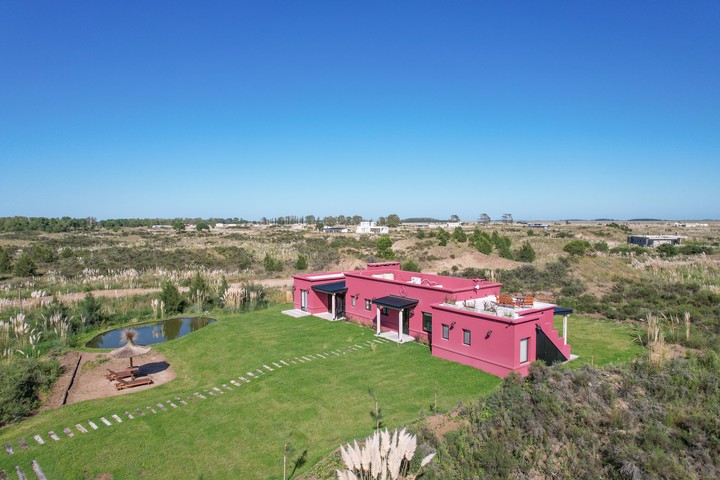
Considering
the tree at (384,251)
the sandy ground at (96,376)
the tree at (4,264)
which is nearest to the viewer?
the sandy ground at (96,376)

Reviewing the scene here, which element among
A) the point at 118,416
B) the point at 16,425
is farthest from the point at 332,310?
the point at 16,425

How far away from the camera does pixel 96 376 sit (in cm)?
1738

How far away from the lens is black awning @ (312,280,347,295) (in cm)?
2473

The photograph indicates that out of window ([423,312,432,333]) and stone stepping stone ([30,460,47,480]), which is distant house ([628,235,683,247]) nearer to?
window ([423,312,432,333])

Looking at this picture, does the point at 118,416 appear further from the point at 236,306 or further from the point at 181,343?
the point at 236,306

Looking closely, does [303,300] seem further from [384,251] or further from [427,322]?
[384,251]

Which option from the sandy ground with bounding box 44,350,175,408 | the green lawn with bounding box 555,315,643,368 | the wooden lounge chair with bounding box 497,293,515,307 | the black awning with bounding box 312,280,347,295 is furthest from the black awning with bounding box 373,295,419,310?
the sandy ground with bounding box 44,350,175,408

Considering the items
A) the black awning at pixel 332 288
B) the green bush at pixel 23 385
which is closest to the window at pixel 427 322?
the black awning at pixel 332 288

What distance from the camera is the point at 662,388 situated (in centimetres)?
1172

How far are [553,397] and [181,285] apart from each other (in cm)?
3304

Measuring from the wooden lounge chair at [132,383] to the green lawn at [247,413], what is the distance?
2.97 feet

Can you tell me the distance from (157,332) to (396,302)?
15508 mm

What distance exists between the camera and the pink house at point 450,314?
1580cm

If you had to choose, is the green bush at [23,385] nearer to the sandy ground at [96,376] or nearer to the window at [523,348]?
the sandy ground at [96,376]
